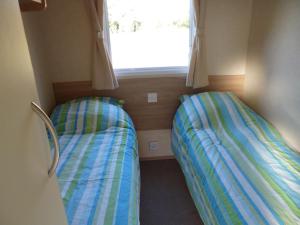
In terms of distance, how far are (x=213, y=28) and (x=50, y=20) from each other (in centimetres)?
150

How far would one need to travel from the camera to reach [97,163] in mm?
1633

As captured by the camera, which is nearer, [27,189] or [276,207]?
[27,189]

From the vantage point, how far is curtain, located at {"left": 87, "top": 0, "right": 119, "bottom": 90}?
83.9 inches

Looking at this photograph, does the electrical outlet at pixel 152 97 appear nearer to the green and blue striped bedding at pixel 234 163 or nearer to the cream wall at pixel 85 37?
the green and blue striped bedding at pixel 234 163

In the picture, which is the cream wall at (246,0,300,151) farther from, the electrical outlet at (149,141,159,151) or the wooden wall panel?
the electrical outlet at (149,141,159,151)

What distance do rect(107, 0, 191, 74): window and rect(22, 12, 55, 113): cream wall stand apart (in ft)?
2.09

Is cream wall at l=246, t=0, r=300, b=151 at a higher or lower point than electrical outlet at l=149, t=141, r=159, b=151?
higher

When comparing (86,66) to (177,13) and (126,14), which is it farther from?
(177,13)

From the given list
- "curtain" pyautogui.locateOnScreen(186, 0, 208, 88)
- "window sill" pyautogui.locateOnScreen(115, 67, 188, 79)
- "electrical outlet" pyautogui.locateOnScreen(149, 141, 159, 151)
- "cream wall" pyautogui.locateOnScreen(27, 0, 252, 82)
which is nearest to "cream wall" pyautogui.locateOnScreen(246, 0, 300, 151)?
"cream wall" pyautogui.locateOnScreen(27, 0, 252, 82)

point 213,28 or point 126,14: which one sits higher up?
point 126,14

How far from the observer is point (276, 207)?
48.3 inches

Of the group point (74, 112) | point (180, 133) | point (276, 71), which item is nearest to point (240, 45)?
point (276, 71)

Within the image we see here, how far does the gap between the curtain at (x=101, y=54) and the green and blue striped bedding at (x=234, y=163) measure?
75 centimetres

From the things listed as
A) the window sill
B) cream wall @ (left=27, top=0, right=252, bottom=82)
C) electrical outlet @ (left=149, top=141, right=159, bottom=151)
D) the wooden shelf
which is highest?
the wooden shelf
